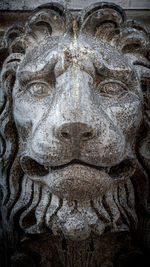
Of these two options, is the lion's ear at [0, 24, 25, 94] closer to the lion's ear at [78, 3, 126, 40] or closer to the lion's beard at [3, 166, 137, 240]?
the lion's ear at [78, 3, 126, 40]

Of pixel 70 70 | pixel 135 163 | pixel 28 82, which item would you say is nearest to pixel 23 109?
pixel 28 82

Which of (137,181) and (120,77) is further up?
(120,77)

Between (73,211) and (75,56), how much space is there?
619 millimetres

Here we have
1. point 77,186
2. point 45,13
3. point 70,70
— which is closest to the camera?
point 77,186

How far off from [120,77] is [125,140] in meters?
0.26

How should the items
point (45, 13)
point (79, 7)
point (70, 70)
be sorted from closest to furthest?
point (70, 70), point (45, 13), point (79, 7)

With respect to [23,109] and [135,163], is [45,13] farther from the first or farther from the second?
[135,163]

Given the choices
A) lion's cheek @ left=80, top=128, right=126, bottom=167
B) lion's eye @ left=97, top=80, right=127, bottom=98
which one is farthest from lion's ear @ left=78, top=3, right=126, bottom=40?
lion's cheek @ left=80, top=128, right=126, bottom=167

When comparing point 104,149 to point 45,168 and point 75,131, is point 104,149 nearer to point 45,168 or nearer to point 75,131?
point 75,131

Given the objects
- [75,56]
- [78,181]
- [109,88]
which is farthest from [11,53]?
[78,181]

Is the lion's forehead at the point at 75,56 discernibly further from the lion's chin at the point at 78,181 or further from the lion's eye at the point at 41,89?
the lion's chin at the point at 78,181

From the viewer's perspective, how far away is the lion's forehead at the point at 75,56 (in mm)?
1341

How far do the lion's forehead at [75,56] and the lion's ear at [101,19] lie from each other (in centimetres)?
6

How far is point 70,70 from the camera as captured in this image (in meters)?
1.33
